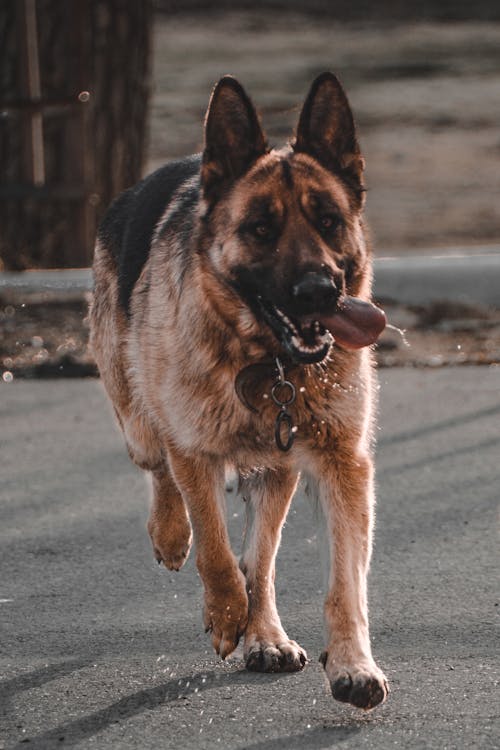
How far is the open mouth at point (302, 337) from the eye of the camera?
14.7 ft

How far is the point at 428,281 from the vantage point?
1012cm

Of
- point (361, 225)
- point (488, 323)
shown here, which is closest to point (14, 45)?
point (488, 323)

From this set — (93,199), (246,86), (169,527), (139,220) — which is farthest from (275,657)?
(246,86)

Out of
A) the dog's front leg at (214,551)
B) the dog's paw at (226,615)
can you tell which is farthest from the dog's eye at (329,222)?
the dog's paw at (226,615)

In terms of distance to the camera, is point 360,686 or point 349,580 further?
point 349,580

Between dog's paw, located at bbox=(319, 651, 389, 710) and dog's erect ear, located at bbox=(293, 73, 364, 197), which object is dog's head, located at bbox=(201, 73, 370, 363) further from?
dog's paw, located at bbox=(319, 651, 389, 710)

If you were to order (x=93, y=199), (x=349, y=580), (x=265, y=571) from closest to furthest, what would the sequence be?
(x=349, y=580) < (x=265, y=571) < (x=93, y=199)

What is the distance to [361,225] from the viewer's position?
15.9 feet

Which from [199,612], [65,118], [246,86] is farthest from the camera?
[246,86]

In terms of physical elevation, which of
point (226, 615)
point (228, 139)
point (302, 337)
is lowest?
point (226, 615)

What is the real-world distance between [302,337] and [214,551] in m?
0.72

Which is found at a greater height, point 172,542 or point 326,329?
point 326,329

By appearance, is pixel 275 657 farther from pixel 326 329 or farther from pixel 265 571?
pixel 326 329

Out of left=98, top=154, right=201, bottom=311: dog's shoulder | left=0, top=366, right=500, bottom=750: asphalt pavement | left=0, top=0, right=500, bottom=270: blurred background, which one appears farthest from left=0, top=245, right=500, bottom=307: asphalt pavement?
left=98, top=154, right=201, bottom=311: dog's shoulder
